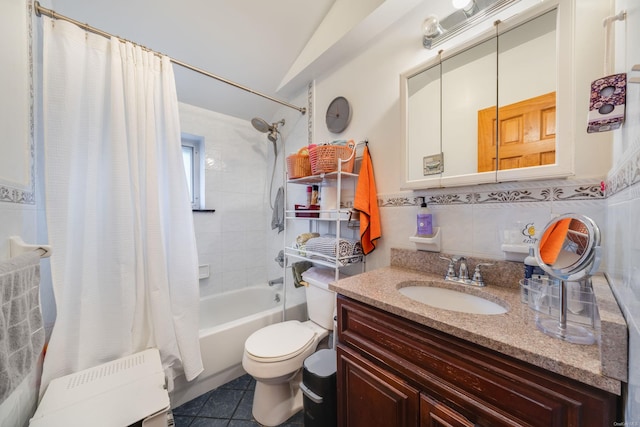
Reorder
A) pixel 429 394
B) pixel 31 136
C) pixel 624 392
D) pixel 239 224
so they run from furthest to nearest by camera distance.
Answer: pixel 239 224, pixel 31 136, pixel 429 394, pixel 624 392

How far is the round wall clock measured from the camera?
5.13 feet

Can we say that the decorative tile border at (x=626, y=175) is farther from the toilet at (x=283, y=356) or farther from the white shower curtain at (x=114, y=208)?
the white shower curtain at (x=114, y=208)

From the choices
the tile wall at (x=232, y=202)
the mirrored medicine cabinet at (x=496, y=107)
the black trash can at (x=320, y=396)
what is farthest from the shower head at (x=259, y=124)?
the black trash can at (x=320, y=396)

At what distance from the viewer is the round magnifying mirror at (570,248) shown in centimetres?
52

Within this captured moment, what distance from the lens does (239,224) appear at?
235cm

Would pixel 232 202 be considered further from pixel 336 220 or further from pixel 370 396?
pixel 370 396

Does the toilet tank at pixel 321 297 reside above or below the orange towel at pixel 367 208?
below

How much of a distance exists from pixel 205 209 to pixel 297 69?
1.48 m

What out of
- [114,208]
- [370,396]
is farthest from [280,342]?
[114,208]

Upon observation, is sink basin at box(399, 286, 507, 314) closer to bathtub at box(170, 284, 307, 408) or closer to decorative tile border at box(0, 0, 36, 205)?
bathtub at box(170, 284, 307, 408)

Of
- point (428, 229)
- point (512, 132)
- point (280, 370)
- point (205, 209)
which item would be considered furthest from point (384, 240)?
point (205, 209)

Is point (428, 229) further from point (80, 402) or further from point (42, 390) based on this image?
point (42, 390)

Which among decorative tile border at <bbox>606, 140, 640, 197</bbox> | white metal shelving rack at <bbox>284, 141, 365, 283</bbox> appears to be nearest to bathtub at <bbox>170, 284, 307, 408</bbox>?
white metal shelving rack at <bbox>284, 141, 365, 283</bbox>

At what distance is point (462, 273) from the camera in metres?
0.99
